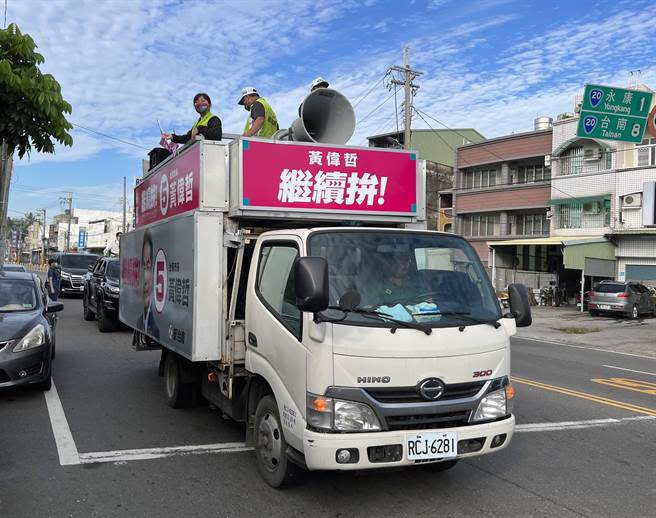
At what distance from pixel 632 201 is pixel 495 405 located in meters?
27.6

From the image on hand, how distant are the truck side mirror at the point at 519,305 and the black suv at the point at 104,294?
1111 centimetres

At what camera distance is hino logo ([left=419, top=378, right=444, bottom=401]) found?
3875 mm

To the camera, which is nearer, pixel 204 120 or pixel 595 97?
pixel 204 120

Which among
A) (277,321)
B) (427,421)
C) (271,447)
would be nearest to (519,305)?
(427,421)

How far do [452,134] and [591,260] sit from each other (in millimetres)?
23678

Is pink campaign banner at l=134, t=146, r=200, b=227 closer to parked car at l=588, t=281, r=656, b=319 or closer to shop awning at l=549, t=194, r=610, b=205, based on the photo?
parked car at l=588, t=281, r=656, b=319

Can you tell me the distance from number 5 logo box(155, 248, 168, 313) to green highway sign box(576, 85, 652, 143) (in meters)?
14.1

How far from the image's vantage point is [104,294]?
14.2 metres

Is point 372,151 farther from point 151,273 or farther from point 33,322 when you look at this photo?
point 33,322

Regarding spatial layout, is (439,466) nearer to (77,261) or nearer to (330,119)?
(330,119)

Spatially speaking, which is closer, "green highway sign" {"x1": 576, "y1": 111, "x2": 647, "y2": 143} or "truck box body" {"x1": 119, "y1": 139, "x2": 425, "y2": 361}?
"truck box body" {"x1": 119, "y1": 139, "x2": 425, "y2": 361}

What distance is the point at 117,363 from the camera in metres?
10.0

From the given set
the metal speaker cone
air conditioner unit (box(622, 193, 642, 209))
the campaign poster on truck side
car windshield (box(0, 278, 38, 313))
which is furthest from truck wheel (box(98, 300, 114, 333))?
air conditioner unit (box(622, 193, 642, 209))

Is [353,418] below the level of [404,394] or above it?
below
